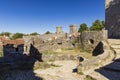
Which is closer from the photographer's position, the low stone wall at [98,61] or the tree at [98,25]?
the low stone wall at [98,61]

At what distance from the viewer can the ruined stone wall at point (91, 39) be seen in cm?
2001

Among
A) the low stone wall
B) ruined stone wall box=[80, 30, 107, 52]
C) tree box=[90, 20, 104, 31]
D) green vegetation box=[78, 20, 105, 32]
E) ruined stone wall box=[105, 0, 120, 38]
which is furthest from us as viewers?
tree box=[90, 20, 104, 31]

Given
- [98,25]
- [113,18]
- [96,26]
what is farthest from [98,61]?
[98,25]

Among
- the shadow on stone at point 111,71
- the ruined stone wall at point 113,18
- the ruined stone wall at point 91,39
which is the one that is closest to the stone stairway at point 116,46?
the ruined stone wall at point 91,39

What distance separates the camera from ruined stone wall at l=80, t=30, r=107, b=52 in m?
20.0

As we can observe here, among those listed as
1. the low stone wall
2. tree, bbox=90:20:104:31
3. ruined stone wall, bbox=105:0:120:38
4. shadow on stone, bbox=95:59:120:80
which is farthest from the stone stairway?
tree, bbox=90:20:104:31

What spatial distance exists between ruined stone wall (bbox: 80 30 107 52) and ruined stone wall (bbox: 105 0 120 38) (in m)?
5.77

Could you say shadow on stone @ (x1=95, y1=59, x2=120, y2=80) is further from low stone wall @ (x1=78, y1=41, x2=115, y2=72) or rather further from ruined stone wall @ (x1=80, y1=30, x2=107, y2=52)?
ruined stone wall @ (x1=80, y1=30, x2=107, y2=52)

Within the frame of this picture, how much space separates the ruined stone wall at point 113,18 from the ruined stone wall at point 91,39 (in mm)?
5768

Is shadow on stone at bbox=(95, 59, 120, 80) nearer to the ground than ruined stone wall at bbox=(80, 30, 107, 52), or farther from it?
nearer to the ground

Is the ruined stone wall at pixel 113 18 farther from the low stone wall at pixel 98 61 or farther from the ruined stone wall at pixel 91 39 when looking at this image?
the low stone wall at pixel 98 61

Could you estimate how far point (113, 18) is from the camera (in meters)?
26.2

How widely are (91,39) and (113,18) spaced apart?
707 cm

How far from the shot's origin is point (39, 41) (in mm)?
28375
